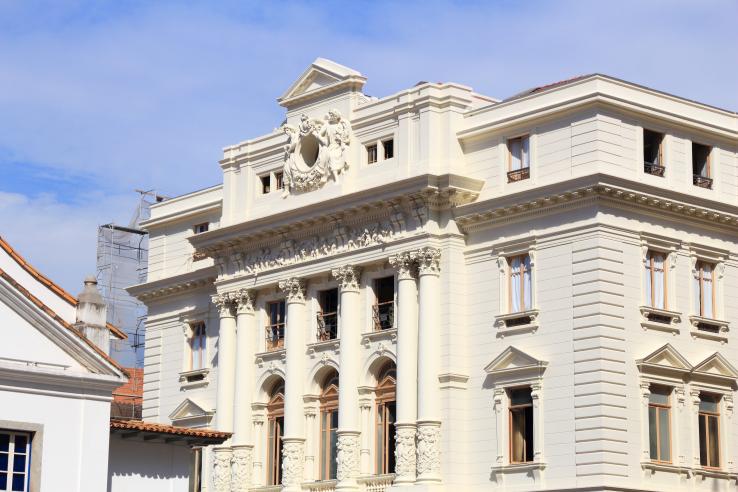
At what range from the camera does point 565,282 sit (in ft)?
183

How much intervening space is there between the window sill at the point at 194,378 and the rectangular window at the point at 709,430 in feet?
71.6

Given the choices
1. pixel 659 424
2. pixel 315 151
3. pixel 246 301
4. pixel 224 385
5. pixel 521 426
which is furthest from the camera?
pixel 224 385

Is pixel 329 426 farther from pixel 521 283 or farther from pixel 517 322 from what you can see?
pixel 521 283

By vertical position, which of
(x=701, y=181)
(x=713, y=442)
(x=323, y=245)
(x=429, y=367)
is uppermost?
(x=701, y=181)

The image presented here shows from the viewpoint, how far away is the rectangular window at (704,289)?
57.6 metres

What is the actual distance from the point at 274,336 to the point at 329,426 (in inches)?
190

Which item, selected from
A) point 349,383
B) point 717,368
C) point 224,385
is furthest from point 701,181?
point 224,385

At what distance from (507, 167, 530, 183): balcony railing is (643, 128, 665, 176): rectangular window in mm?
3956

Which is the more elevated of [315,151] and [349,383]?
[315,151]

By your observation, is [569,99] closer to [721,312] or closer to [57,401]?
[721,312]

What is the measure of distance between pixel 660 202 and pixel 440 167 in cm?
805

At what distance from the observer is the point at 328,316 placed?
6369 centimetres

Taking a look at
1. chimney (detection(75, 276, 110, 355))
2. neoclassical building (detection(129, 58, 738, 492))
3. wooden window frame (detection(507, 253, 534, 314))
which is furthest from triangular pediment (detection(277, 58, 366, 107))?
chimney (detection(75, 276, 110, 355))

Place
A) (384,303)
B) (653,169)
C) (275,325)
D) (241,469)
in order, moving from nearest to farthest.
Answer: (653,169) → (384,303) → (241,469) → (275,325)
